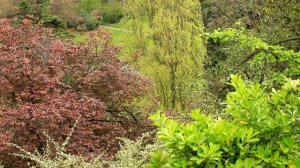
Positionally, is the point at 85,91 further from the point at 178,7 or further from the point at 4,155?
the point at 178,7

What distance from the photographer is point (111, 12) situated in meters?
41.5

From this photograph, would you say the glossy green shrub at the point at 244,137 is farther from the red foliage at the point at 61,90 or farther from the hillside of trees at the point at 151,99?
the red foliage at the point at 61,90

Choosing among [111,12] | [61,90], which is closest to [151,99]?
[61,90]

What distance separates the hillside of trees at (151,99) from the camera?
3.26m

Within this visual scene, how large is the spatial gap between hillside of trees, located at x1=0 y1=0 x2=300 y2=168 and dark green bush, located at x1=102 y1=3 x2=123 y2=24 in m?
21.4

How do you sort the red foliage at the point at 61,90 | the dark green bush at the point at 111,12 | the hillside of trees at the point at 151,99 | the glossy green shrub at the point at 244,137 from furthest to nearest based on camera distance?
the dark green bush at the point at 111,12 < the red foliage at the point at 61,90 < the hillside of trees at the point at 151,99 < the glossy green shrub at the point at 244,137

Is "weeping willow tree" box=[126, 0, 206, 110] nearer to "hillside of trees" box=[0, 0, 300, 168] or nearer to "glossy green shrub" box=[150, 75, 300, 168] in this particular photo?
"hillside of trees" box=[0, 0, 300, 168]

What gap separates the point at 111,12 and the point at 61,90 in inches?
1278

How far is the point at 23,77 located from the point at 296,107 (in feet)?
22.2

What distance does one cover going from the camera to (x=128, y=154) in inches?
221

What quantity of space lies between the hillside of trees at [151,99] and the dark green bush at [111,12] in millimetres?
21435

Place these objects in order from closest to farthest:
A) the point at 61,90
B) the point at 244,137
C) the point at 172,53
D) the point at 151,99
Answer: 1. the point at 244,137
2. the point at 61,90
3. the point at 151,99
4. the point at 172,53

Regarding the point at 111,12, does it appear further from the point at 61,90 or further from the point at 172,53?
the point at 61,90

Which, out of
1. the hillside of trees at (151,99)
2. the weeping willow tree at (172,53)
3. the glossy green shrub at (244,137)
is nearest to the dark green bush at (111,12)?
the hillside of trees at (151,99)
